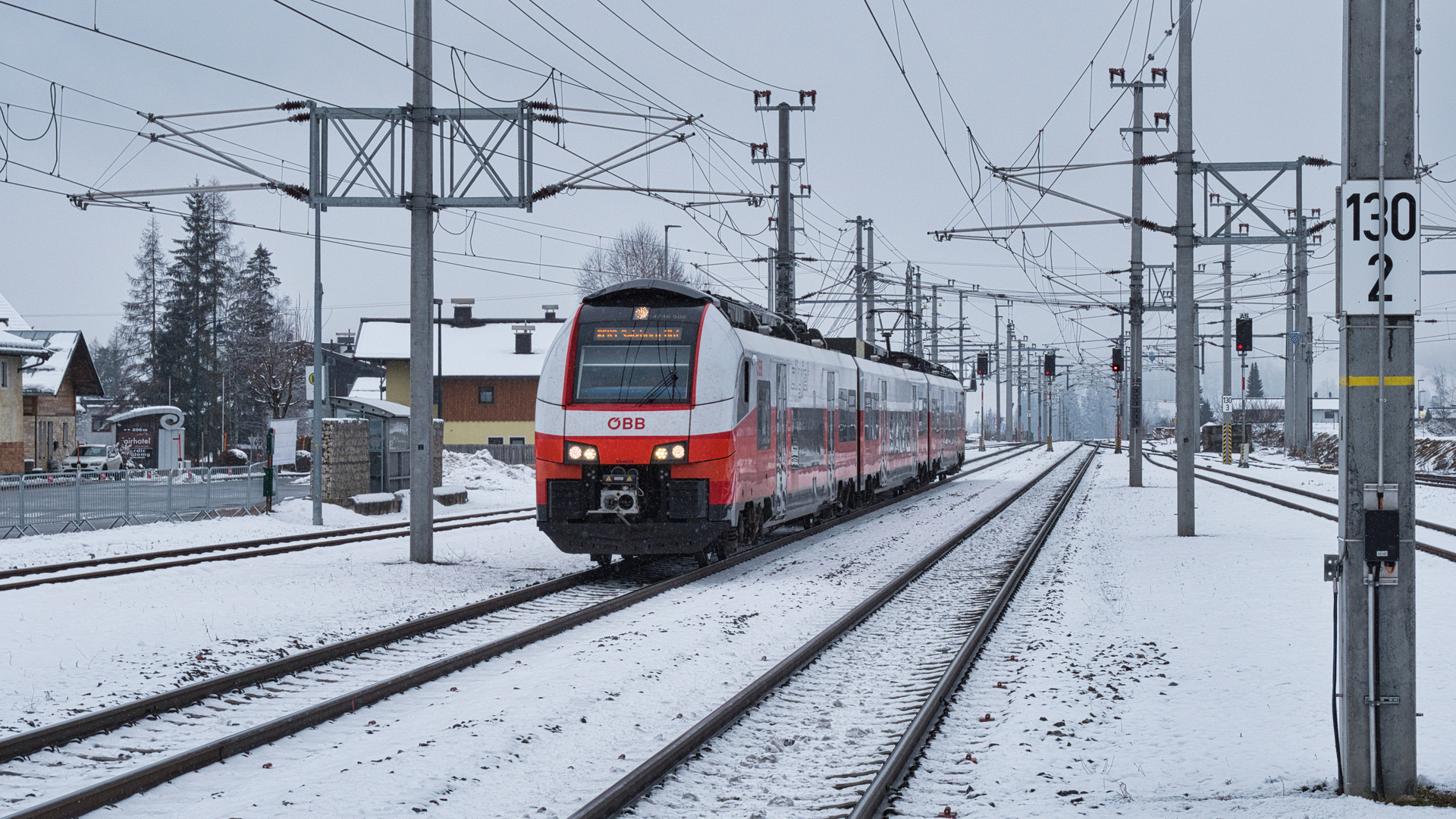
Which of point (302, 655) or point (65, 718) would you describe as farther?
point (302, 655)

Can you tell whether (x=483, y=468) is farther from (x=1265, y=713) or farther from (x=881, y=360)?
(x=1265, y=713)

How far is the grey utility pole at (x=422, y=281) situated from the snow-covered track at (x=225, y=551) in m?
3.21

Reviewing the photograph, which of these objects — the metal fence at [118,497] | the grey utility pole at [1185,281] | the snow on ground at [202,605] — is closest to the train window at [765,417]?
the snow on ground at [202,605]

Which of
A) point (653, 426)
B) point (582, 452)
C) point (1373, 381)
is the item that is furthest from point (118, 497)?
point (1373, 381)

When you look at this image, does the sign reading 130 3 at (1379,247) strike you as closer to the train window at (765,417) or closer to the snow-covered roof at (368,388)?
the train window at (765,417)

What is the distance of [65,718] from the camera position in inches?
311

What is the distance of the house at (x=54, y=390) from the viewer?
51125 mm

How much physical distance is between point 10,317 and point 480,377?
2042 cm

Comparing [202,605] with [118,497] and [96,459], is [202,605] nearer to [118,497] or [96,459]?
[118,497]

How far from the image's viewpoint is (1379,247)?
604 cm

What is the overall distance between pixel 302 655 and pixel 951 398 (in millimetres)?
33666

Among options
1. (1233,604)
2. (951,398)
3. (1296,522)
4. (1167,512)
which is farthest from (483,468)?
(1233,604)

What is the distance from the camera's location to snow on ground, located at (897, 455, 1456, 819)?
637 centimetres

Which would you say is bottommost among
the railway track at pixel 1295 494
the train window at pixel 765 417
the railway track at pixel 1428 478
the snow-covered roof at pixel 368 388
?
the railway track at pixel 1295 494
